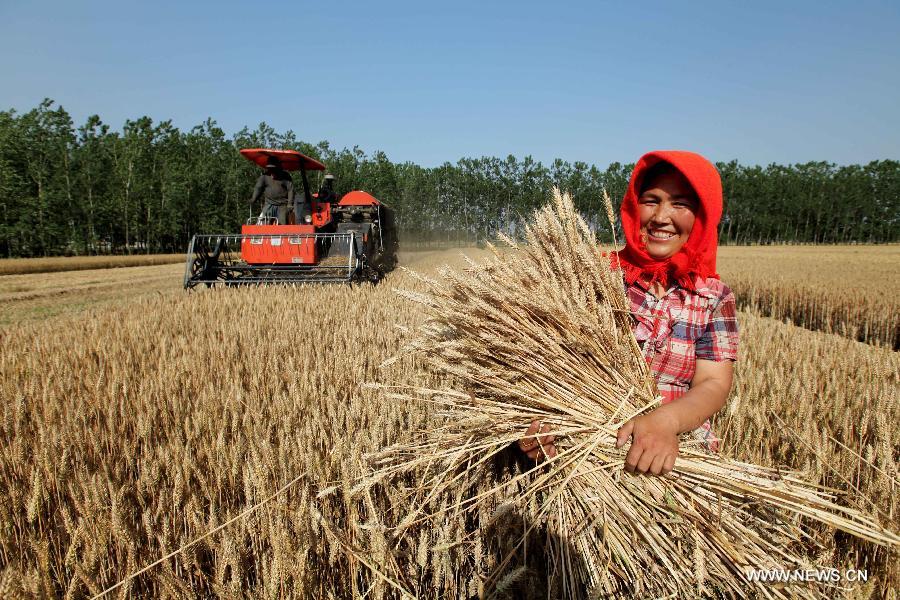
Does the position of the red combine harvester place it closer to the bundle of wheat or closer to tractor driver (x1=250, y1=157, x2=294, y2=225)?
tractor driver (x1=250, y1=157, x2=294, y2=225)

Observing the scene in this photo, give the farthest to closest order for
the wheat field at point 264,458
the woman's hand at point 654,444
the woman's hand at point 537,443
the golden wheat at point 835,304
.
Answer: the golden wheat at point 835,304, the woman's hand at point 537,443, the wheat field at point 264,458, the woman's hand at point 654,444

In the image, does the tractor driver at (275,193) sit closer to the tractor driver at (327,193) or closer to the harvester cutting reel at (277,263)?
the harvester cutting reel at (277,263)

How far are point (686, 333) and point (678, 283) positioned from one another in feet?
0.62

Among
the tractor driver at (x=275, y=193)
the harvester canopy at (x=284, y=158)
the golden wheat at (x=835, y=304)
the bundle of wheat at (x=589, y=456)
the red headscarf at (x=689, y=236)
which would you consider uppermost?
the harvester canopy at (x=284, y=158)

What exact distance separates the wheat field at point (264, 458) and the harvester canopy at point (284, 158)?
4584mm

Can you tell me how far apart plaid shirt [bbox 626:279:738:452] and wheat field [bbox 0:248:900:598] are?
0.43 m

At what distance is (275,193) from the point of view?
349 inches

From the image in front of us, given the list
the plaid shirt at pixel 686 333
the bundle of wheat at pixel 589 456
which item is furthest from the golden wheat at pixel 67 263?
the plaid shirt at pixel 686 333

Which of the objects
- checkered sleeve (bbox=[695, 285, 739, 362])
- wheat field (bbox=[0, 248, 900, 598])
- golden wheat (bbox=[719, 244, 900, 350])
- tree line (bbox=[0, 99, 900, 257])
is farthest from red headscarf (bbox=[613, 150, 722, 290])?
tree line (bbox=[0, 99, 900, 257])

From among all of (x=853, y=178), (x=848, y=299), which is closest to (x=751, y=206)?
(x=853, y=178)

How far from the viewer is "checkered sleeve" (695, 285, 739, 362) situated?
1.49 meters

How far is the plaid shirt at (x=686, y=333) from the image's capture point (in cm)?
151

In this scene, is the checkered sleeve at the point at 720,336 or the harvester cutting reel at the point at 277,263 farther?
the harvester cutting reel at the point at 277,263

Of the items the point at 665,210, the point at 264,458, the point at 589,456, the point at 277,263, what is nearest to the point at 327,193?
the point at 277,263
